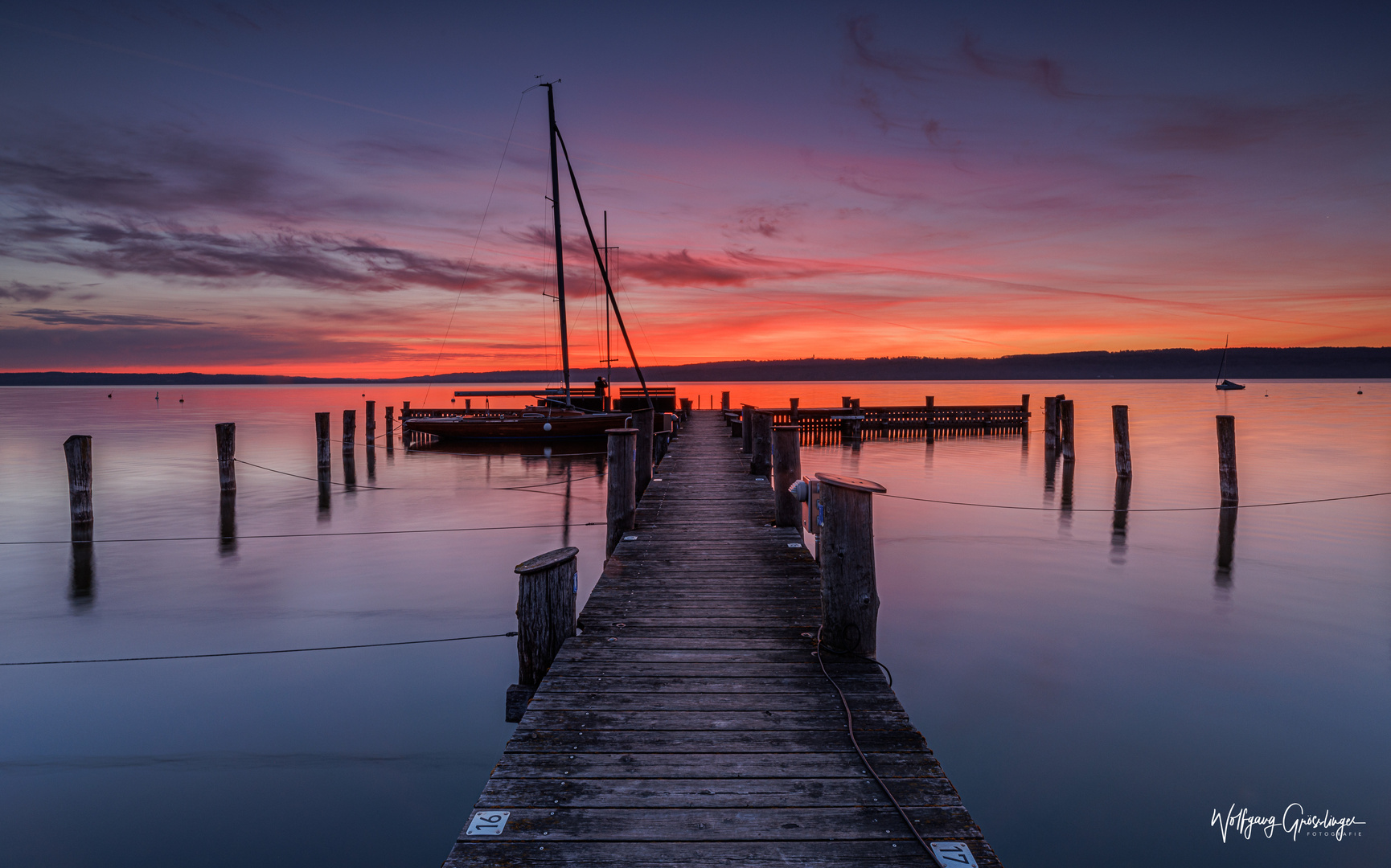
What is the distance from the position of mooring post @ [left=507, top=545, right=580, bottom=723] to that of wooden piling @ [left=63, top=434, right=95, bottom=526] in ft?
47.8

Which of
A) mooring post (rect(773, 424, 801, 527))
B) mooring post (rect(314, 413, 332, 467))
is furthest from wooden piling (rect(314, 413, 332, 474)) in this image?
mooring post (rect(773, 424, 801, 527))

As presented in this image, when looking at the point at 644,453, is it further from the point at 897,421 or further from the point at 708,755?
the point at 897,421

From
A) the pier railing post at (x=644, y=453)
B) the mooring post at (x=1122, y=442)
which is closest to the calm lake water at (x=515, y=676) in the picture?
the pier railing post at (x=644, y=453)

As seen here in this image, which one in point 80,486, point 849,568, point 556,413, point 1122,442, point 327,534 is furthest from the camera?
point 556,413

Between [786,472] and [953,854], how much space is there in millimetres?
7057

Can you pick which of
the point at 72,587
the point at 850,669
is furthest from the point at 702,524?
the point at 72,587

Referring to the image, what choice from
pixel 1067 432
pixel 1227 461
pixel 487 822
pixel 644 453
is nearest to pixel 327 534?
pixel 644 453

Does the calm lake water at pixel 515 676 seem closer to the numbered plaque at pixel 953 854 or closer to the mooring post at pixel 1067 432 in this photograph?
the numbered plaque at pixel 953 854

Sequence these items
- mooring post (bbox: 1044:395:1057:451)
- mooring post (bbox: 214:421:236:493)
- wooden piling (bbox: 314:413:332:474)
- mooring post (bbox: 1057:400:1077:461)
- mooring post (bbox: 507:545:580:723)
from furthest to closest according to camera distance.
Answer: mooring post (bbox: 1044:395:1057:451) → mooring post (bbox: 1057:400:1077:461) → wooden piling (bbox: 314:413:332:474) → mooring post (bbox: 214:421:236:493) → mooring post (bbox: 507:545:580:723)

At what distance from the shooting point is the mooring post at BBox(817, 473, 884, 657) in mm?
5273

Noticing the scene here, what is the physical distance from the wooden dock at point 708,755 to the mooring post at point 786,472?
273 centimetres

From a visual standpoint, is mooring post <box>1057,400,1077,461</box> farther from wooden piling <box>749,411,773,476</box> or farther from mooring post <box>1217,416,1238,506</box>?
wooden piling <box>749,411,773,476</box>

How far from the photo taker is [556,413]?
3100cm

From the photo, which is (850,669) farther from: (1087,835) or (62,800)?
(62,800)
